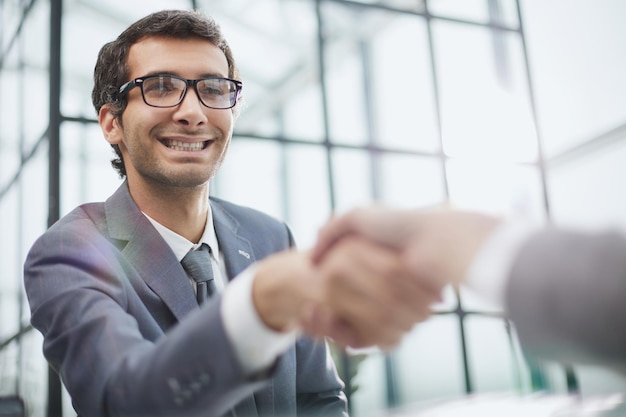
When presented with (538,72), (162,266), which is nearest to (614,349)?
(162,266)

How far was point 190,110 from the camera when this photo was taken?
171 centimetres

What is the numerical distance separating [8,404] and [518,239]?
3.25m

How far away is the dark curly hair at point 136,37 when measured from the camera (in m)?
1.77

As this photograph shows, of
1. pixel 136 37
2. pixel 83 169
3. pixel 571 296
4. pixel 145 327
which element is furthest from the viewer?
pixel 83 169

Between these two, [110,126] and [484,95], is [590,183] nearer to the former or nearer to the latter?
[484,95]

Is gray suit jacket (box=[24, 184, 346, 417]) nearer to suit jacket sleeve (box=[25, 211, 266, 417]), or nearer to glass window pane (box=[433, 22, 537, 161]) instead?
suit jacket sleeve (box=[25, 211, 266, 417])

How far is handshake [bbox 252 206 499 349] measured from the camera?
2.68 feet

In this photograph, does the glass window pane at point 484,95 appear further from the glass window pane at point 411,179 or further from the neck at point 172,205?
the neck at point 172,205

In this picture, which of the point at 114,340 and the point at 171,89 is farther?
the point at 171,89

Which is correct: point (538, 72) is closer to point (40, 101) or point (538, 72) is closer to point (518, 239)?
point (40, 101)

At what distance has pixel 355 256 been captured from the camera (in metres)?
0.84

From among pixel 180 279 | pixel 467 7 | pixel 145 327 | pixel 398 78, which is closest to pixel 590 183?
pixel 467 7

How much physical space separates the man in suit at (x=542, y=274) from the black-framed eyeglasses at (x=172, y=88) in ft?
3.55

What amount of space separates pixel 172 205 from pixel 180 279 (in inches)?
11.1
